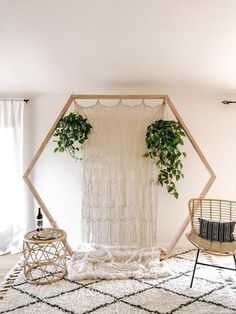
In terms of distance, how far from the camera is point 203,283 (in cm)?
309

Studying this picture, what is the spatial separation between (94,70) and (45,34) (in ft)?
2.40

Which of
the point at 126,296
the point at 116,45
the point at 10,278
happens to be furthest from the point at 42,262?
the point at 116,45

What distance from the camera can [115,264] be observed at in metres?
3.45

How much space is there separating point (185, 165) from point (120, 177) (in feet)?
3.00

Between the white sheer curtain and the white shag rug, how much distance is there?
0.96 meters

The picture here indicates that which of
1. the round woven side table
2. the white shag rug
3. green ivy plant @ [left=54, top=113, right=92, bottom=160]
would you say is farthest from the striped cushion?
green ivy plant @ [left=54, top=113, right=92, bottom=160]

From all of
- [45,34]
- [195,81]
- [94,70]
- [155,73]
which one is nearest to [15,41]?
[45,34]

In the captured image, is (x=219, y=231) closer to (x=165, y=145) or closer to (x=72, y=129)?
(x=165, y=145)

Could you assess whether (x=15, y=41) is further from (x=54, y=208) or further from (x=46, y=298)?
(x=46, y=298)

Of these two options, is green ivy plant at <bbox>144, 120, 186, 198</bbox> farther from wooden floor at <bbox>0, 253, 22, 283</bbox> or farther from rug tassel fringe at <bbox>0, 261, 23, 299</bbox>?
wooden floor at <bbox>0, 253, 22, 283</bbox>

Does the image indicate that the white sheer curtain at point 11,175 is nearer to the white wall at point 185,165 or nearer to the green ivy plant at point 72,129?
the white wall at point 185,165

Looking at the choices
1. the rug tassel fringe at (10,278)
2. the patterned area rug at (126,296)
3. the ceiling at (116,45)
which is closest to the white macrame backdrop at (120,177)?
the ceiling at (116,45)

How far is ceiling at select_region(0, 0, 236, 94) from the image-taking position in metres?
2.79

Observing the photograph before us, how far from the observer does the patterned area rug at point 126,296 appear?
262 cm
